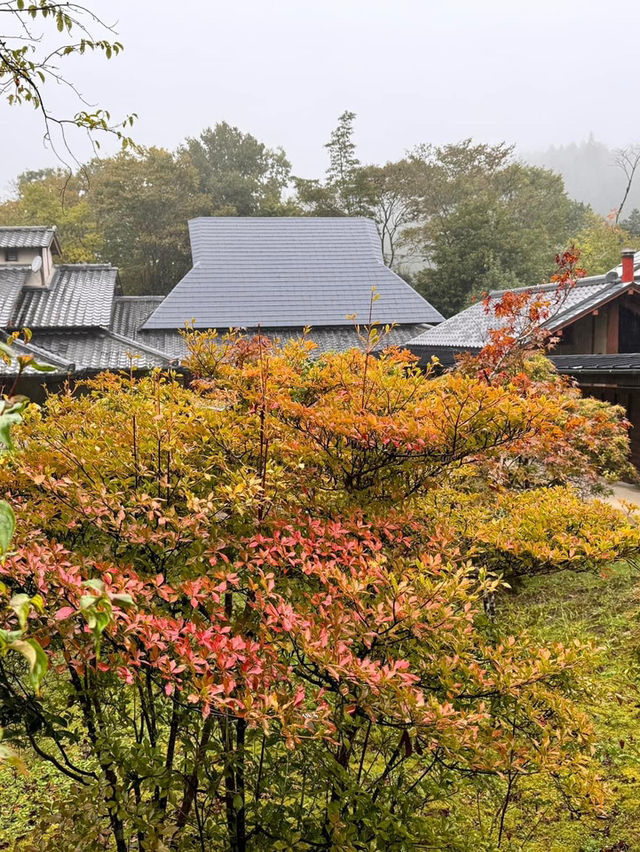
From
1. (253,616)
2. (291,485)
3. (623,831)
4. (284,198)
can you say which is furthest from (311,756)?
(284,198)

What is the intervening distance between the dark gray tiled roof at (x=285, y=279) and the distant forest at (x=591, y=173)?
70.3m

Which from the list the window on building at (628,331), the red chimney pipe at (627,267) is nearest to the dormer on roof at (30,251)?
the red chimney pipe at (627,267)

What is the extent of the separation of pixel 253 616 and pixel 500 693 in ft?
3.17

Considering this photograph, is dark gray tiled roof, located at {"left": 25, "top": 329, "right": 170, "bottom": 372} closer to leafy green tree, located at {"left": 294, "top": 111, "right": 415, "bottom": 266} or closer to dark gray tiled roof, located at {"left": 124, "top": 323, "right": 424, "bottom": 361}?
dark gray tiled roof, located at {"left": 124, "top": 323, "right": 424, "bottom": 361}

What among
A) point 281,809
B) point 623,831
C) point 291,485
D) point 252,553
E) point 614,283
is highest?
point 614,283

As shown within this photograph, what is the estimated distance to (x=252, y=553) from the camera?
2473 millimetres

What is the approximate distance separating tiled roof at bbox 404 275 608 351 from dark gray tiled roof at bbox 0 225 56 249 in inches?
448

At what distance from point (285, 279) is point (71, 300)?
7.35 metres

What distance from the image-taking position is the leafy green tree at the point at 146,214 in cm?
3130

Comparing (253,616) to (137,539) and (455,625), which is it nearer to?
(137,539)

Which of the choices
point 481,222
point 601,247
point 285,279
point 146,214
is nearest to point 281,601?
point 285,279

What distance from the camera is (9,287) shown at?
58.2ft

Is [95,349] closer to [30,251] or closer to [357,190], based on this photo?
[30,251]

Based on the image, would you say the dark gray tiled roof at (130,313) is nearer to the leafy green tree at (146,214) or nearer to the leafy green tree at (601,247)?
the leafy green tree at (146,214)
